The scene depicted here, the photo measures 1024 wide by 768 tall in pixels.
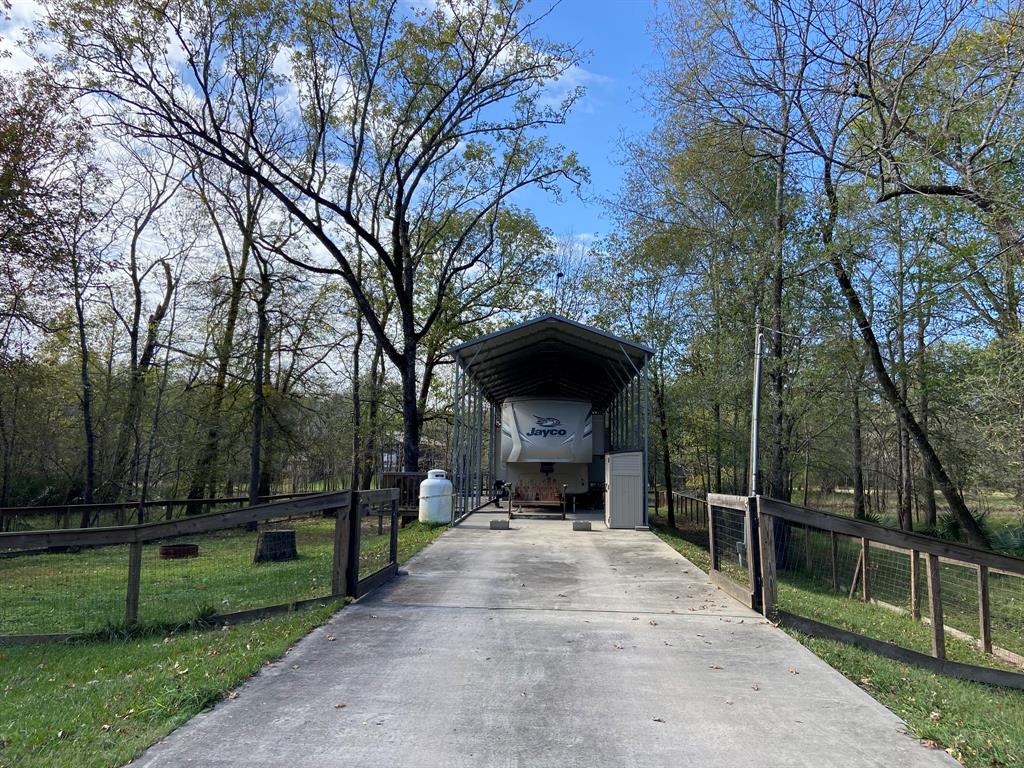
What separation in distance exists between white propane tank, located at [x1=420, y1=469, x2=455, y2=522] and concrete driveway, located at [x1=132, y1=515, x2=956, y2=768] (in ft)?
28.3

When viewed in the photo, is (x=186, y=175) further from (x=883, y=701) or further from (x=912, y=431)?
(x=883, y=701)

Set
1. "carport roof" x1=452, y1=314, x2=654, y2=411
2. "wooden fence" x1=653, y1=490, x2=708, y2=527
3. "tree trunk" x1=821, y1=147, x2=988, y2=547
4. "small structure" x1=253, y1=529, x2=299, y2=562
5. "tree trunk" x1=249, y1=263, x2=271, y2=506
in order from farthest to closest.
Result: "tree trunk" x1=249, y1=263, x2=271, y2=506
"wooden fence" x1=653, y1=490, x2=708, y2=527
"carport roof" x1=452, y1=314, x2=654, y2=411
"tree trunk" x1=821, y1=147, x2=988, y2=547
"small structure" x1=253, y1=529, x2=299, y2=562

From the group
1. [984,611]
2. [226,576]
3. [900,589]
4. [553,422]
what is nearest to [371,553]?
[226,576]

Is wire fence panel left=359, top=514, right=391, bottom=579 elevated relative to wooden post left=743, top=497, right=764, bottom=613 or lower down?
lower down

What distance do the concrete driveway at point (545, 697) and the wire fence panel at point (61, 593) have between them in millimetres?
2894

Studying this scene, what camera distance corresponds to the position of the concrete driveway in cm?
385

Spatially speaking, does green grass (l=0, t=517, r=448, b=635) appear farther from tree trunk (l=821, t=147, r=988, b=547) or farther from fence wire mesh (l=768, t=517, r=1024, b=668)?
tree trunk (l=821, t=147, r=988, b=547)

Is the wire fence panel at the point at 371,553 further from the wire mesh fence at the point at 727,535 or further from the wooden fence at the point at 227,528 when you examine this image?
the wire mesh fence at the point at 727,535

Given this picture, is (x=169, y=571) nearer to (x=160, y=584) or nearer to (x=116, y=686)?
(x=160, y=584)

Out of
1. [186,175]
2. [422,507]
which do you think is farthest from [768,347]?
[186,175]

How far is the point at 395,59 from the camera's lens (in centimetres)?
1952

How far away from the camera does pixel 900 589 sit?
513 inches

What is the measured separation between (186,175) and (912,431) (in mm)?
26257

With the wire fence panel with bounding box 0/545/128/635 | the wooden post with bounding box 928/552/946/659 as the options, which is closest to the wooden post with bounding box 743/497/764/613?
the wooden post with bounding box 928/552/946/659
